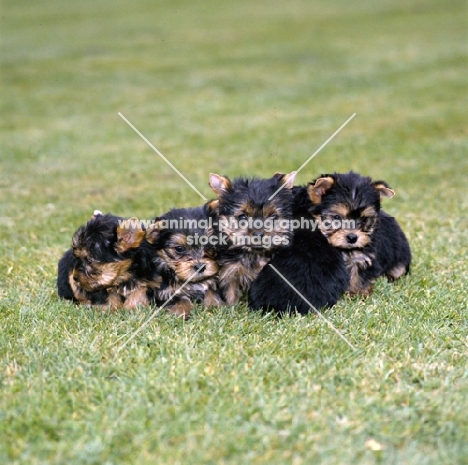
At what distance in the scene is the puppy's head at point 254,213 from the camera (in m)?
6.58

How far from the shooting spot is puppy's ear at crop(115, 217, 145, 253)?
669 cm

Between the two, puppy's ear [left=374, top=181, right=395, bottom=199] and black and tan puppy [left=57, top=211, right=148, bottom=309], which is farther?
puppy's ear [left=374, top=181, right=395, bottom=199]

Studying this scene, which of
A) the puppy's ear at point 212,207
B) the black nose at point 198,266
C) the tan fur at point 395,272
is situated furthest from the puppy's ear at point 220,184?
the tan fur at point 395,272

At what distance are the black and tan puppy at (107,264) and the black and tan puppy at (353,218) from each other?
74.9 inches

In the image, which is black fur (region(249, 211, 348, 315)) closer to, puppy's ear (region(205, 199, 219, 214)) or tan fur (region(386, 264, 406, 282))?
puppy's ear (region(205, 199, 219, 214))

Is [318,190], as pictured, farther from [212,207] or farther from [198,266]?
[198,266]

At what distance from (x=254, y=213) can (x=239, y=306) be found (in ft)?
3.34

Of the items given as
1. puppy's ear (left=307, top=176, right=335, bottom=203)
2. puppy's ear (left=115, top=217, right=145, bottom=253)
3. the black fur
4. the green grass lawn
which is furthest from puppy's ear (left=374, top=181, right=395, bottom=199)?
puppy's ear (left=115, top=217, right=145, bottom=253)

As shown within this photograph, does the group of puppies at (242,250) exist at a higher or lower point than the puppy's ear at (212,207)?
lower

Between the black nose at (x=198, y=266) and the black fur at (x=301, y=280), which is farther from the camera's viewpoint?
the black nose at (x=198, y=266)

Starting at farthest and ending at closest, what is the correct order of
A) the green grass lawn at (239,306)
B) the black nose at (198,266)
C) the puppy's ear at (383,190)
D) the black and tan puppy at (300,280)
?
the puppy's ear at (383,190) < the black nose at (198,266) < the black and tan puppy at (300,280) < the green grass lawn at (239,306)

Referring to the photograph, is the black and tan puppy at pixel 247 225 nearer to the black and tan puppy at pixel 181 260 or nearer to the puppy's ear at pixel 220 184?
the puppy's ear at pixel 220 184

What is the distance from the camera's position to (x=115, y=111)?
67.2ft

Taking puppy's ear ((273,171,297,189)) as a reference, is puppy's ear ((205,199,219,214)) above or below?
below
